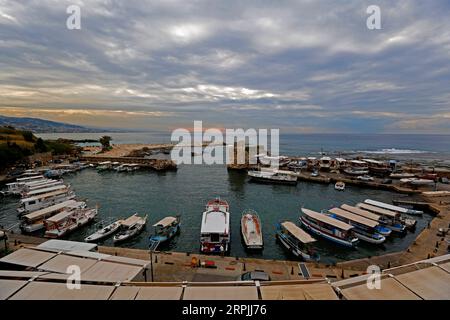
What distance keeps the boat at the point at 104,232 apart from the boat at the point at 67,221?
304 centimetres

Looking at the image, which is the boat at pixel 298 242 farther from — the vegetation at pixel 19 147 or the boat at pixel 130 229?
the vegetation at pixel 19 147

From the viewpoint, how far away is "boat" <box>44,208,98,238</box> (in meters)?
24.2

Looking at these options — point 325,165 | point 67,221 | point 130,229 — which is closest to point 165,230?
point 130,229

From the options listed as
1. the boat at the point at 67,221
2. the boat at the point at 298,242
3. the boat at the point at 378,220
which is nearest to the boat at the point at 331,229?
the boat at the point at 298,242

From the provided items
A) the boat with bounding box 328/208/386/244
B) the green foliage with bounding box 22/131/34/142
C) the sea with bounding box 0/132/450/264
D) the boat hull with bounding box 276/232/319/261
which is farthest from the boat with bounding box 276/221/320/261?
the green foliage with bounding box 22/131/34/142

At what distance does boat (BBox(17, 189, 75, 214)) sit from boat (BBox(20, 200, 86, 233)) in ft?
10.6

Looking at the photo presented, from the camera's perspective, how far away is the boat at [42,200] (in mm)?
30031

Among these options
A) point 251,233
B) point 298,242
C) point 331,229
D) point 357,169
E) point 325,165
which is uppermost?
point 325,165

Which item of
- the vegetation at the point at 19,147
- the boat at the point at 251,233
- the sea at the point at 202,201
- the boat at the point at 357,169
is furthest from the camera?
the boat at the point at 357,169

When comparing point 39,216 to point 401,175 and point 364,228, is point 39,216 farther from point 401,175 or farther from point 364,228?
point 401,175

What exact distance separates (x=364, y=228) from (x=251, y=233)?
37.8 ft

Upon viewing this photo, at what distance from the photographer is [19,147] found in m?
60.9
